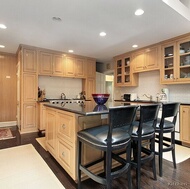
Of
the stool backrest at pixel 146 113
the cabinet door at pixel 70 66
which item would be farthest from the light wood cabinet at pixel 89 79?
the stool backrest at pixel 146 113

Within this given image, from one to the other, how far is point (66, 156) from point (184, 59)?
332cm

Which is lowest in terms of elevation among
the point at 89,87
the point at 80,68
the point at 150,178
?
the point at 150,178

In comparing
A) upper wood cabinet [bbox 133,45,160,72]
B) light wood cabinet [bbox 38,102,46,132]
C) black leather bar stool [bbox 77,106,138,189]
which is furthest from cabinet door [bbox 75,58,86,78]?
black leather bar stool [bbox 77,106,138,189]

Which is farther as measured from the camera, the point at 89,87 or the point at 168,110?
the point at 89,87

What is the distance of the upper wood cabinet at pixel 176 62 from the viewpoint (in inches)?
131

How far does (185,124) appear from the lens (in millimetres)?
3070

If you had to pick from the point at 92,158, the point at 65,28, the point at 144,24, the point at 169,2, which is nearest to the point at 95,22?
the point at 65,28

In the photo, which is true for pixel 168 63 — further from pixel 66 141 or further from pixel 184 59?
pixel 66 141

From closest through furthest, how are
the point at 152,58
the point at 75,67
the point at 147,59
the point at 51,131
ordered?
the point at 51,131 → the point at 152,58 → the point at 147,59 → the point at 75,67

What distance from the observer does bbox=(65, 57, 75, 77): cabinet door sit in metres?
4.94

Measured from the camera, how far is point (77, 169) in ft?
5.79

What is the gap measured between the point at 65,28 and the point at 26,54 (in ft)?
5.88

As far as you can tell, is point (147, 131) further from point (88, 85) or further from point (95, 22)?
point (88, 85)

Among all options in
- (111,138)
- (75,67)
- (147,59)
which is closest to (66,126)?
(111,138)
